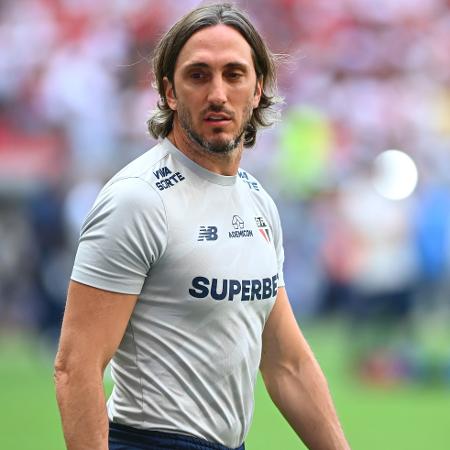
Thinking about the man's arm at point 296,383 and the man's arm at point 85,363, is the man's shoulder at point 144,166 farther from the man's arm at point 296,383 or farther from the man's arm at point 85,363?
the man's arm at point 296,383

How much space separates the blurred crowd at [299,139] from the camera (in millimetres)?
13219

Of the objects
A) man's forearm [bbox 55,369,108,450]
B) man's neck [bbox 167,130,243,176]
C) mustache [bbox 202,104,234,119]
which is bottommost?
man's forearm [bbox 55,369,108,450]

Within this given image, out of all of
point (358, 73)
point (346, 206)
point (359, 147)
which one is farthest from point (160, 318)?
point (358, 73)

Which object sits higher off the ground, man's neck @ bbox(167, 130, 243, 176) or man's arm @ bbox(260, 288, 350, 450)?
man's neck @ bbox(167, 130, 243, 176)

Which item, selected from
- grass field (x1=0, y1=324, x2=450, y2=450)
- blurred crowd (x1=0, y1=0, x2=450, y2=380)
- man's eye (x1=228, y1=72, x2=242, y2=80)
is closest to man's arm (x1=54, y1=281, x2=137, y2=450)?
man's eye (x1=228, y1=72, x2=242, y2=80)

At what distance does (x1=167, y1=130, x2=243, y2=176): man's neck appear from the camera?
368cm

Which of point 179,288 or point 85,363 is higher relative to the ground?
point 179,288

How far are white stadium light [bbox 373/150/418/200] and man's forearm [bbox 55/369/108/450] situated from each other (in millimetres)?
10689

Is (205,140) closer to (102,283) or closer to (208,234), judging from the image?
(208,234)

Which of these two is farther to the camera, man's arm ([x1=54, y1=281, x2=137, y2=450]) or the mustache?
the mustache

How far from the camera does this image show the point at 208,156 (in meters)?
3.69

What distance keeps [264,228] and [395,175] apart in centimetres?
1122

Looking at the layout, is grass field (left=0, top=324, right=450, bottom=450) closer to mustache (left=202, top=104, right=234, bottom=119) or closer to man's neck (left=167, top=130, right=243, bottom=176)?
man's neck (left=167, top=130, right=243, bottom=176)

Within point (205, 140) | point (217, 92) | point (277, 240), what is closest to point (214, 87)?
point (217, 92)
